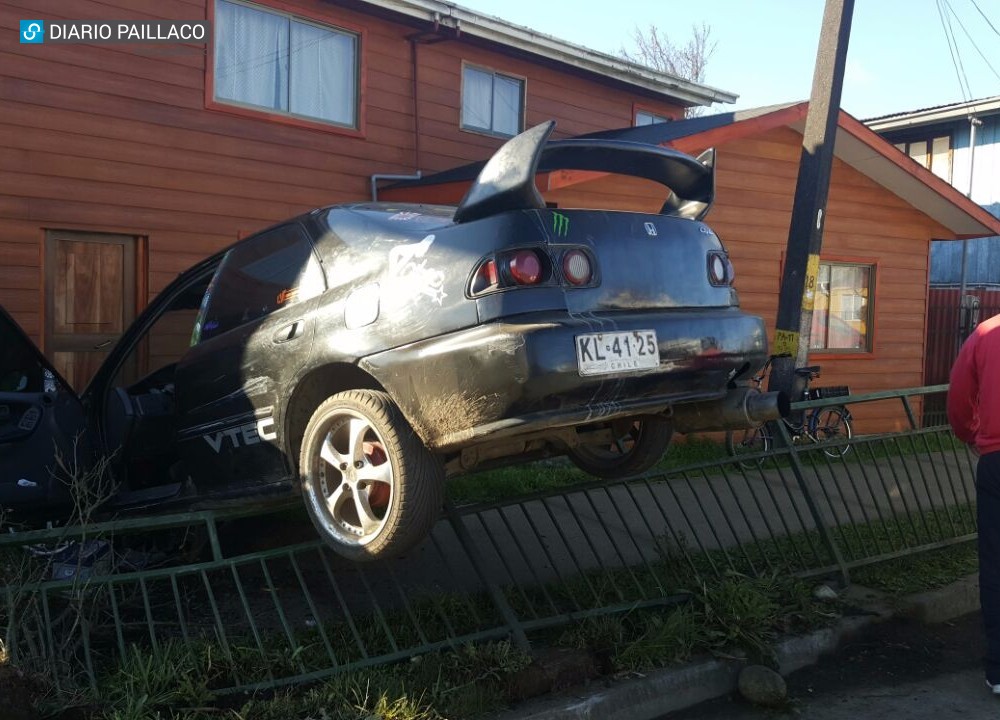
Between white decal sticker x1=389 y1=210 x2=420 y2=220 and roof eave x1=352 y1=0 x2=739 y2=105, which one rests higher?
roof eave x1=352 y1=0 x2=739 y2=105

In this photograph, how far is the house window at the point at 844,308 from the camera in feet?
41.2

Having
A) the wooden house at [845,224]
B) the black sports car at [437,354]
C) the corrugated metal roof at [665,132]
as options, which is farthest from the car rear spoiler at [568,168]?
the wooden house at [845,224]

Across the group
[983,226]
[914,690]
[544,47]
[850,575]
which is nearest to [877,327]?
[983,226]

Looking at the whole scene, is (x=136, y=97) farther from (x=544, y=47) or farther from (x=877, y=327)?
(x=877, y=327)

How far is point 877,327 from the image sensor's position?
42.3 ft

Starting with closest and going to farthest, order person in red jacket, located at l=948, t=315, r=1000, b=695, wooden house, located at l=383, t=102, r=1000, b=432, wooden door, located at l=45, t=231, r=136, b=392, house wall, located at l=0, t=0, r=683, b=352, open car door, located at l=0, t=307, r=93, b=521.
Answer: person in red jacket, located at l=948, t=315, r=1000, b=695 → open car door, located at l=0, t=307, r=93, b=521 → house wall, located at l=0, t=0, r=683, b=352 → wooden door, located at l=45, t=231, r=136, b=392 → wooden house, located at l=383, t=102, r=1000, b=432

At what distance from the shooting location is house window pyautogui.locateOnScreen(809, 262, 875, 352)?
1255cm

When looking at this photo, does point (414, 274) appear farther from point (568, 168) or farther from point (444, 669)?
→ point (444, 669)

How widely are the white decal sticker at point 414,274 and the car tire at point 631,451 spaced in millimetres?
1204

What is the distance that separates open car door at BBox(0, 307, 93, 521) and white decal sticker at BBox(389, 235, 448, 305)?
2.06 metres

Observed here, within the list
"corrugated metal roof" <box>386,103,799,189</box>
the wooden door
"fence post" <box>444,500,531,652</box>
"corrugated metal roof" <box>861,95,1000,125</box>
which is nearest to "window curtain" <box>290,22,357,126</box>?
"corrugated metal roof" <box>386,103,799,189</box>

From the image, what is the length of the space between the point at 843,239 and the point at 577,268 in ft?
31.8

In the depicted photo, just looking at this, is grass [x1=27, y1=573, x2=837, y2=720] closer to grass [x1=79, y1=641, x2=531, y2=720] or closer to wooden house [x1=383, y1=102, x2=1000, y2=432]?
grass [x1=79, y1=641, x2=531, y2=720]

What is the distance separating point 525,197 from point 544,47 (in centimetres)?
857
